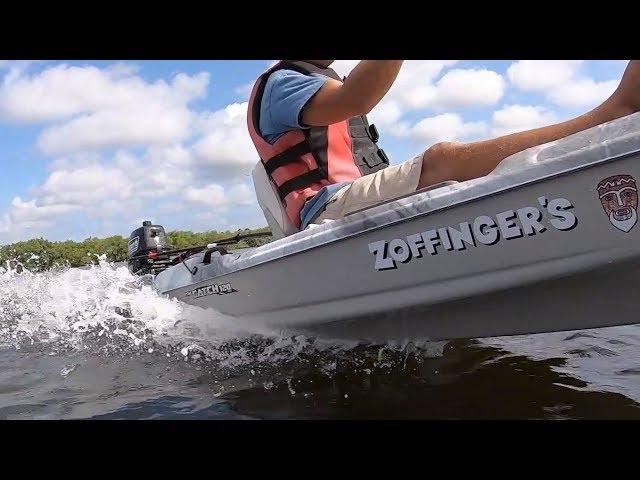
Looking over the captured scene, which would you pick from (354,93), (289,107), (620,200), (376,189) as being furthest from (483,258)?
(289,107)

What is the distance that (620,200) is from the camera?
6.91ft

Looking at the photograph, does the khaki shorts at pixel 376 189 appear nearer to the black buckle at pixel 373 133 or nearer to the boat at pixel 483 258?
the boat at pixel 483 258

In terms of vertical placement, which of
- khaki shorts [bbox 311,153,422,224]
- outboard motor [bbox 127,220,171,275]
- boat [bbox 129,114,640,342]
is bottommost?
boat [bbox 129,114,640,342]

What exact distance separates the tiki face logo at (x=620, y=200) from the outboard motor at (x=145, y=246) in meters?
4.41

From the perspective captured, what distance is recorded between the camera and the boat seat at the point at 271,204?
380 centimetres

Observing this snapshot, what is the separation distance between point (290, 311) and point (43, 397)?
1.51m

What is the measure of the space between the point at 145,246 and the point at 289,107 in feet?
10.4

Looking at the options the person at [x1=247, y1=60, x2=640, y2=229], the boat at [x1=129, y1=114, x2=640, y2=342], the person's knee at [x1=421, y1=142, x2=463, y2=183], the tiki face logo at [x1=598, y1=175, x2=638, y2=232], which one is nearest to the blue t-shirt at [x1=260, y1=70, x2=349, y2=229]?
the person at [x1=247, y1=60, x2=640, y2=229]

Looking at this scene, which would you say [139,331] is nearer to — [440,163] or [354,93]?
[354,93]

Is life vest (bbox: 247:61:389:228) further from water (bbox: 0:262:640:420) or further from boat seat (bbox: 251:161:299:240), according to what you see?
water (bbox: 0:262:640:420)

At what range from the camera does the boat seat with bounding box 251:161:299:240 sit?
3799mm
